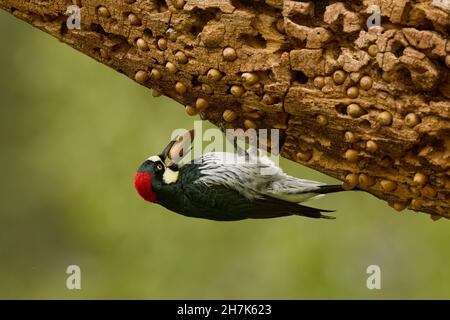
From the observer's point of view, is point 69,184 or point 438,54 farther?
point 69,184

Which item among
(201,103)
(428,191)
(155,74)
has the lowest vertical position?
(428,191)

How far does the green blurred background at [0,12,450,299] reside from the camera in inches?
233

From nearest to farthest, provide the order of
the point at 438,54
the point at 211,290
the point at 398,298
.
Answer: the point at 438,54
the point at 398,298
the point at 211,290

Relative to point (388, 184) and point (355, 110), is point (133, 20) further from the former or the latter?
point (388, 184)

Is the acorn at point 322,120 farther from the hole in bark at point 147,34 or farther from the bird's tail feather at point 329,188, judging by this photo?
the hole in bark at point 147,34

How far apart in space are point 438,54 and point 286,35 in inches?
19.6

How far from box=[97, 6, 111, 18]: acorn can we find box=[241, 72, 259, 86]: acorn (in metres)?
0.54

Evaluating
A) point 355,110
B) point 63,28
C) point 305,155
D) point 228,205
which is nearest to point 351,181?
point 305,155

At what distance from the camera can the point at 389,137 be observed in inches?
104

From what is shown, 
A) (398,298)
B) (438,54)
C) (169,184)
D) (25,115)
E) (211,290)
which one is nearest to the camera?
(438,54)

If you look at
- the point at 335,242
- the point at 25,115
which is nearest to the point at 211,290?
the point at 335,242

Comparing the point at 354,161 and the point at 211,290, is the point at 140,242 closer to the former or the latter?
the point at 211,290

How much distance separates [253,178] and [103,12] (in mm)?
851

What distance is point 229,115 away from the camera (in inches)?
115
